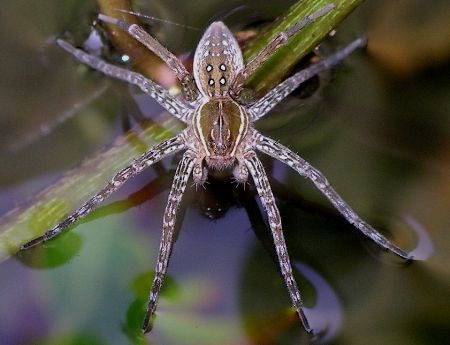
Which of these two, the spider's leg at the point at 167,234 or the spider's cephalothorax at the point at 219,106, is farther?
the spider's cephalothorax at the point at 219,106

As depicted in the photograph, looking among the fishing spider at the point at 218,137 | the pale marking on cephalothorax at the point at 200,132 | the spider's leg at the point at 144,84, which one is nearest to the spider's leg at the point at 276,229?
the fishing spider at the point at 218,137

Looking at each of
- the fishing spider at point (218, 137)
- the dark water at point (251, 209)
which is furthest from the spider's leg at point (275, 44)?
the dark water at point (251, 209)

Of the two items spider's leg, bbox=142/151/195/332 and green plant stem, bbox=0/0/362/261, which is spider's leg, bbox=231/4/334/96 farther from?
spider's leg, bbox=142/151/195/332

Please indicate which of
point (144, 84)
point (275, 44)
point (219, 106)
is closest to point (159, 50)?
point (144, 84)

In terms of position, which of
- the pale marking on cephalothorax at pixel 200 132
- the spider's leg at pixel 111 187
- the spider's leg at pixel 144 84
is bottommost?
the spider's leg at pixel 111 187

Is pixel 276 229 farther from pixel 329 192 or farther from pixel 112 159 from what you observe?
pixel 112 159

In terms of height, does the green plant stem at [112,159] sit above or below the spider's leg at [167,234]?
above

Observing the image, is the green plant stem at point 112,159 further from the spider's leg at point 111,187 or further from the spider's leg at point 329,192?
the spider's leg at point 329,192
